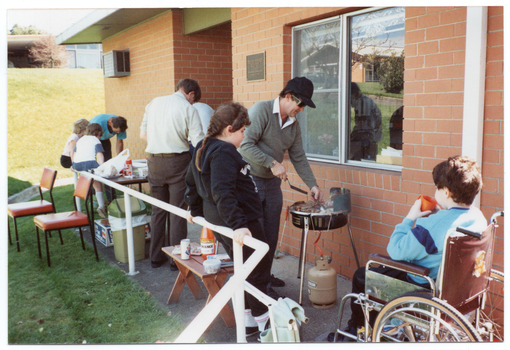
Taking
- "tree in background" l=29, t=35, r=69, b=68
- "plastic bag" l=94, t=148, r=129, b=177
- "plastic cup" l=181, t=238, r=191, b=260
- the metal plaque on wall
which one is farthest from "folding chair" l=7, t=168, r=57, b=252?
"tree in background" l=29, t=35, r=69, b=68

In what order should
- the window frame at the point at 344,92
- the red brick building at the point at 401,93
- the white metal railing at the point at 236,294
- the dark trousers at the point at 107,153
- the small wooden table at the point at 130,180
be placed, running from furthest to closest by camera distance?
1. the dark trousers at the point at 107,153
2. the small wooden table at the point at 130,180
3. the window frame at the point at 344,92
4. the red brick building at the point at 401,93
5. the white metal railing at the point at 236,294

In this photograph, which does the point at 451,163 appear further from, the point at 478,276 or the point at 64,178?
the point at 64,178

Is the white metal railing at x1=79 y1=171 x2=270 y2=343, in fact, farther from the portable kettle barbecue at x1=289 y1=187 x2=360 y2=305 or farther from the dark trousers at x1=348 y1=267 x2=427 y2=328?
the portable kettle barbecue at x1=289 y1=187 x2=360 y2=305

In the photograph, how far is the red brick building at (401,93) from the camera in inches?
127

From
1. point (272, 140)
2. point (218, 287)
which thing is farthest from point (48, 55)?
point (218, 287)

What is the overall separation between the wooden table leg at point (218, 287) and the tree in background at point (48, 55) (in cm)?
1861

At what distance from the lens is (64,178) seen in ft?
44.6

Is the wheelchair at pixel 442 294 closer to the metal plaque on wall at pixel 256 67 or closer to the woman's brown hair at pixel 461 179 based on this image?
the woman's brown hair at pixel 461 179

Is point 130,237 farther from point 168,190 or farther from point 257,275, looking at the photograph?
point 257,275

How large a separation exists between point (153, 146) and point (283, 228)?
1.73 metres

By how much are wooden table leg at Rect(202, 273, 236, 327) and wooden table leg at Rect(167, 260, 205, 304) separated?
513 millimetres

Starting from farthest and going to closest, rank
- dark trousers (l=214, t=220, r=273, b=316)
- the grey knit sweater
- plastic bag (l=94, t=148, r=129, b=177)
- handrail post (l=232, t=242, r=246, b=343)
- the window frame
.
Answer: plastic bag (l=94, t=148, r=129, b=177) < the window frame < the grey knit sweater < dark trousers (l=214, t=220, r=273, b=316) < handrail post (l=232, t=242, r=246, b=343)

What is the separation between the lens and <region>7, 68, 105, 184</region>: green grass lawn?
660 inches

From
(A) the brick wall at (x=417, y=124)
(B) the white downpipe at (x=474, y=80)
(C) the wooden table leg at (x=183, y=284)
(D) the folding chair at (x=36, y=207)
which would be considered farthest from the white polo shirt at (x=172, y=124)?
(B) the white downpipe at (x=474, y=80)
